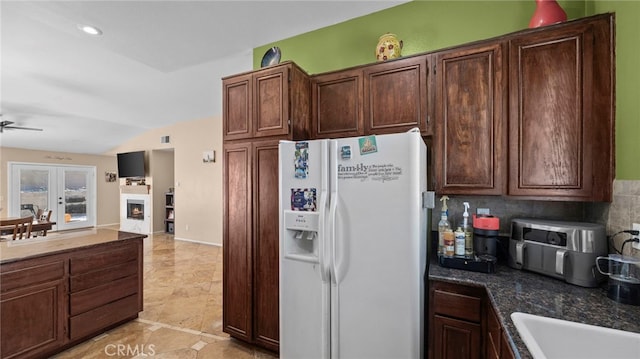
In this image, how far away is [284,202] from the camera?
1833 mm

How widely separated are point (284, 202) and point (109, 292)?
6.67ft

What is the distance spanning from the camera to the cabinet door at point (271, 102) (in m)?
2.04

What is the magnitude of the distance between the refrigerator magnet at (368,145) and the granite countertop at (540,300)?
2.69 ft

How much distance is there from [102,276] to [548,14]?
399 centimetres

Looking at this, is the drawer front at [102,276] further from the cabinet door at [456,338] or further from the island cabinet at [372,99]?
the cabinet door at [456,338]

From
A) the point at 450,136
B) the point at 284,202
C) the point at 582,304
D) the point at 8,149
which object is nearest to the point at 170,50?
the point at 284,202

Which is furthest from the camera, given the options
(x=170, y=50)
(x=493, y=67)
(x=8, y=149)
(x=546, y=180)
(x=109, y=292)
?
(x=8, y=149)

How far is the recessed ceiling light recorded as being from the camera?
256 centimetres

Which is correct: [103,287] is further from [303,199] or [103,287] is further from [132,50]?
[132,50]

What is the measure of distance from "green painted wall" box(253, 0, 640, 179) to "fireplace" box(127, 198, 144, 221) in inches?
264

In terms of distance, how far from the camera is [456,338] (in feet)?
4.98

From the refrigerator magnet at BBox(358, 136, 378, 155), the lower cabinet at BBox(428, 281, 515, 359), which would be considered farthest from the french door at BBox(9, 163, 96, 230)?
the lower cabinet at BBox(428, 281, 515, 359)

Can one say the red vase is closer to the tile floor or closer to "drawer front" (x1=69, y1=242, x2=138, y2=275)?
the tile floor

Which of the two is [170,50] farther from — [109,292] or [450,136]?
[450,136]
